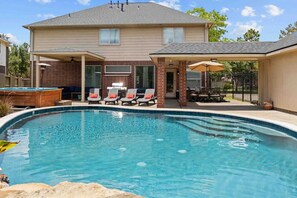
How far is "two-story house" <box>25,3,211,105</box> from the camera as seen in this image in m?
21.0

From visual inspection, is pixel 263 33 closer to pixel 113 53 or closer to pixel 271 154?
pixel 113 53

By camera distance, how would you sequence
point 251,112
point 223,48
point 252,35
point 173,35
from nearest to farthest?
point 251,112
point 223,48
point 173,35
point 252,35

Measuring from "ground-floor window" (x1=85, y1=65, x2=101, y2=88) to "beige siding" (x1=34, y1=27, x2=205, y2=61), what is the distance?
126 centimetres

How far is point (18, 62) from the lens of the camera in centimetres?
4000

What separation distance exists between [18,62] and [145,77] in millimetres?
26802

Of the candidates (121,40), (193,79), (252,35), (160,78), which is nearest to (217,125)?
(160,78)

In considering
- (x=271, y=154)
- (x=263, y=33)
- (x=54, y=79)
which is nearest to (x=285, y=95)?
(x=271, y=154)

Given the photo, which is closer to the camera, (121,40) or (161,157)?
(161,157)

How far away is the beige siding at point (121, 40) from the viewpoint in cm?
2123

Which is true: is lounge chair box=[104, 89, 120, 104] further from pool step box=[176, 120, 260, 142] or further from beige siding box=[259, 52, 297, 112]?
beige siding box=[259, 52, 297, 112]

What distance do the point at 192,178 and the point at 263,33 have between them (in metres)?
44.0

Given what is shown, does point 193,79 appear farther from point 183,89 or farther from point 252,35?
point 252,35

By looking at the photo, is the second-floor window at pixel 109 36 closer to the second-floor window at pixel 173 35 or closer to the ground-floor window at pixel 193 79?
the second-floor window at pixel 173 35

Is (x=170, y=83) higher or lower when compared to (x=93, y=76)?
lower
